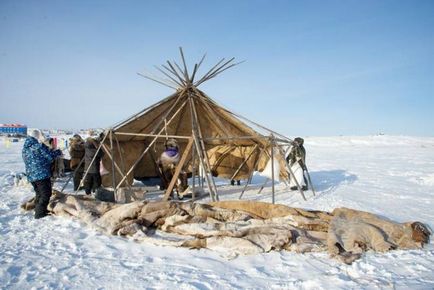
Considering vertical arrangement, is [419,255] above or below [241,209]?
below

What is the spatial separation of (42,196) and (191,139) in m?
Result: 2.91

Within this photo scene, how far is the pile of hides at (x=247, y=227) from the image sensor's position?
4215mm

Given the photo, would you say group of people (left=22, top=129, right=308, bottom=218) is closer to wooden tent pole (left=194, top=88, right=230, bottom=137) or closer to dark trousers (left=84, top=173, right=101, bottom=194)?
dark trousers (left=84, top=173, right=101, bottom=194)

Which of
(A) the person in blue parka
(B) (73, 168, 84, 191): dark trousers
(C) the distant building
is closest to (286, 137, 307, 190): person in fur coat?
(B) (73, 168, 84, 191): dark trousers

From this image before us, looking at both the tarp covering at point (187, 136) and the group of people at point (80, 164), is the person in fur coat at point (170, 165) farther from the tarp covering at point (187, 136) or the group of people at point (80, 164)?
the tarp covering at point (187, 136)

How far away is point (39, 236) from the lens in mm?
4594

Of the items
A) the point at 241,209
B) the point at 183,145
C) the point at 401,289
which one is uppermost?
the point at 183,145

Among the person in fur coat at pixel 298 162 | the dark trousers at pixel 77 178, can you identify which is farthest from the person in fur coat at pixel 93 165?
the person in fur coat at pixel 298 162

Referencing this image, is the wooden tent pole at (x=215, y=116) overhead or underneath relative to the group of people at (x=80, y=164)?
overhead

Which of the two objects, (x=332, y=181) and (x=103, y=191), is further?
(x=332, y=181)

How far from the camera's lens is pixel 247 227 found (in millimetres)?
4508

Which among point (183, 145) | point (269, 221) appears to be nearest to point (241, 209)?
point (269, 221)

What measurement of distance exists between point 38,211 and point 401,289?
5431 millimetres

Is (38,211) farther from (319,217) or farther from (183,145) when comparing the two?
(183,145)
